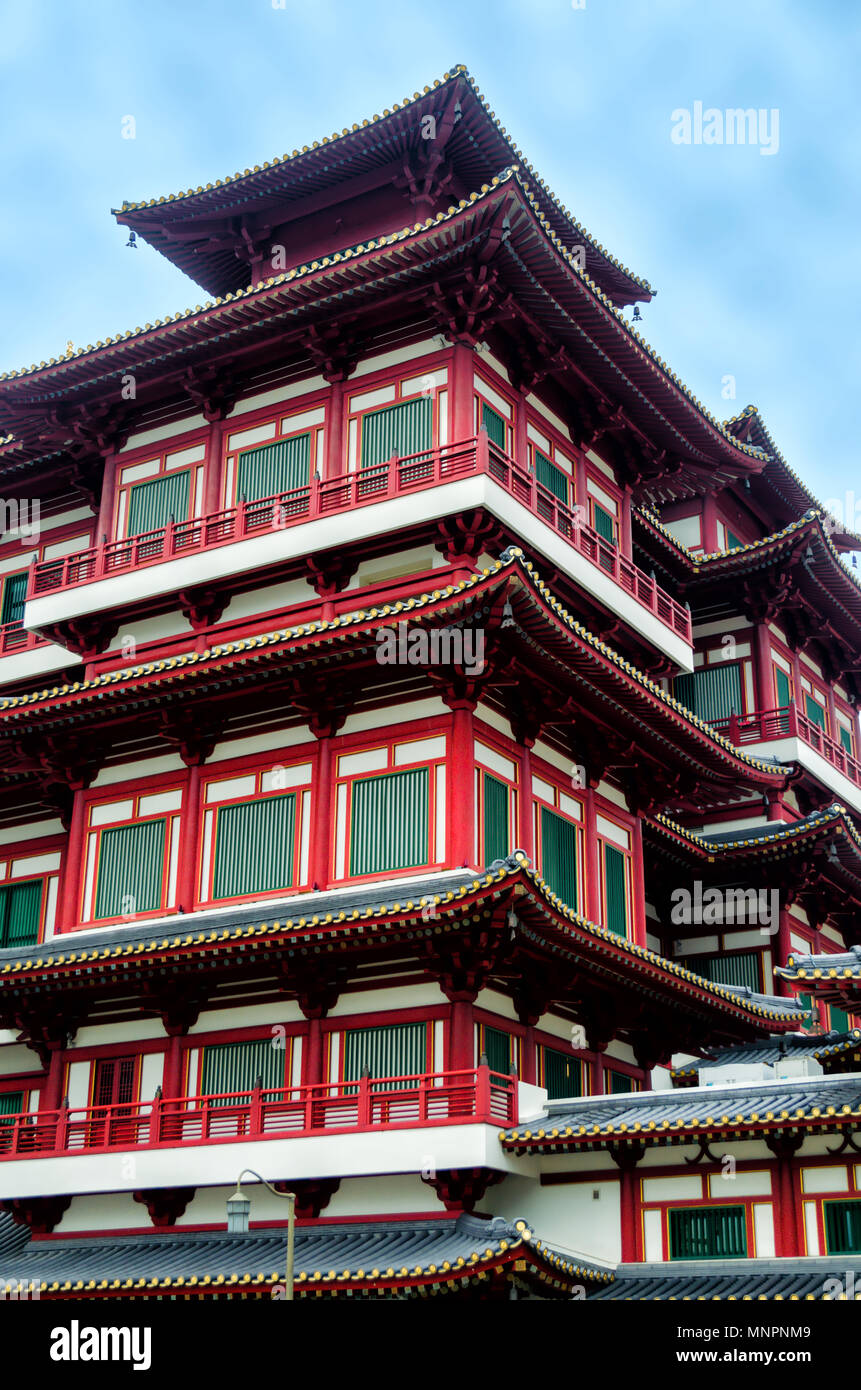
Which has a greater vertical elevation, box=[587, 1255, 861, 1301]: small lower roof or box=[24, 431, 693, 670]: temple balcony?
box=[24, 431, 693, 670]: temple balcony

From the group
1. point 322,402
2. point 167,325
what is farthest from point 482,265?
point 167,325

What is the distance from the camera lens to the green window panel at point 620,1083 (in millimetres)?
30141

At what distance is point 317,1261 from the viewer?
23.3 metres

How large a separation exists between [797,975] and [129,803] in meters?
14.4

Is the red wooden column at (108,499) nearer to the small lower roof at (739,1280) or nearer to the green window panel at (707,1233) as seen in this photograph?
the green window panel at (707,1233)

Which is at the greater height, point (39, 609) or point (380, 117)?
point (380, 117)

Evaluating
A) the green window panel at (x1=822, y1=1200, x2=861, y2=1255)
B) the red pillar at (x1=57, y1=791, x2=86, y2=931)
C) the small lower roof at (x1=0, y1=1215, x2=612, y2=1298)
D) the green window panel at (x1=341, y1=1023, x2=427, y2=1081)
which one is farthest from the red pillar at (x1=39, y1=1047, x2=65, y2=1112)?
the green window panel at (x1=822, y1=1200, x2=861, y2=1255)

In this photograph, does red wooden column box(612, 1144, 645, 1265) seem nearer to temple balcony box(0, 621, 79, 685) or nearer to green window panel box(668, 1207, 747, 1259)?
green window panel box(668, 1207, 747, 1259)

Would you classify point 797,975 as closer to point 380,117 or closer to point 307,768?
point 307,768

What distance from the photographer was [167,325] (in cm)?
3152

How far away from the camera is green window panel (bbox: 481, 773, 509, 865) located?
27.0 metres

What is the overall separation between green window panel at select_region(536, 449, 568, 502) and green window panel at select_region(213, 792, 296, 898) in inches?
374

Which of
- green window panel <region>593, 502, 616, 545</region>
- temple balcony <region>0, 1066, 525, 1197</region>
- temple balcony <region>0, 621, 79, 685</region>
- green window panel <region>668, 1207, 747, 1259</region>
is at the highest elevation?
green window panel <region>593, 502, 616, 545</region>

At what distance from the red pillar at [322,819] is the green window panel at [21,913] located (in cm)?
859
